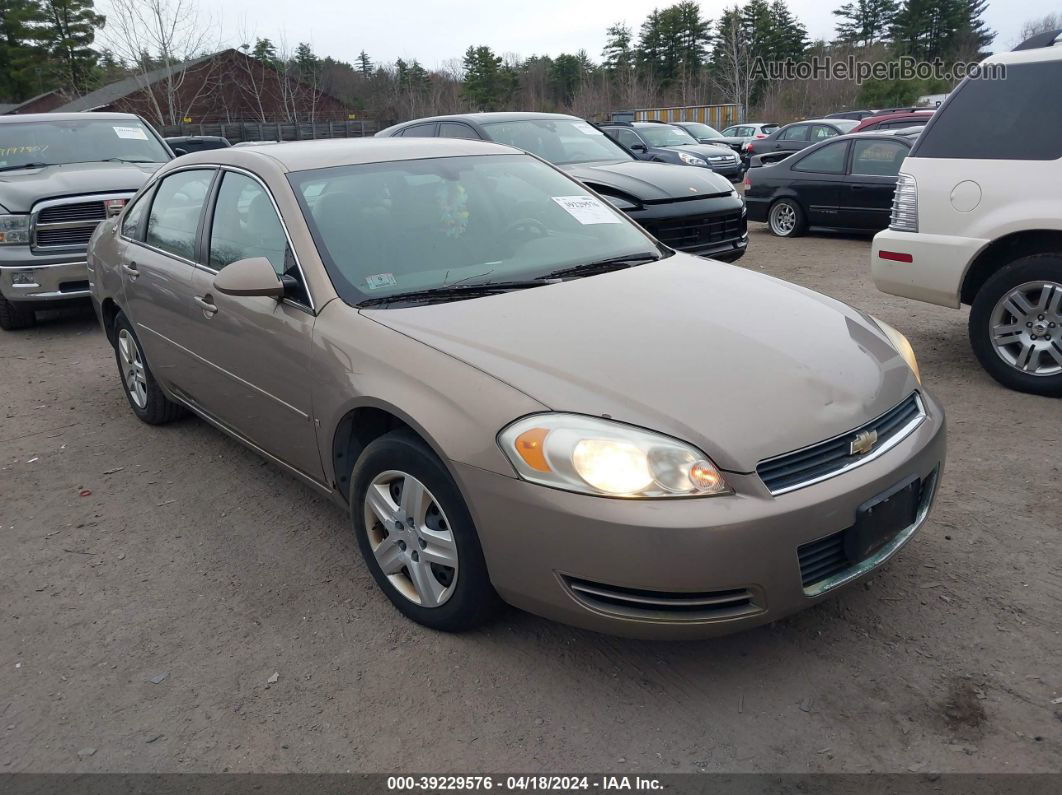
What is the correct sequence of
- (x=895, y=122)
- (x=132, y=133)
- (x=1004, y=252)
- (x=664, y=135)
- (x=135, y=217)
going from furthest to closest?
(x=664, y=135) < (x=895, y=122) < (x=132, y=133) < (x=1004, y=252) < (x=135, y=217)

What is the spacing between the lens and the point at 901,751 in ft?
7.77

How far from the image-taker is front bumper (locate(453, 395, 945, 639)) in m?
2.36

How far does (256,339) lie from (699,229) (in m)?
5.09

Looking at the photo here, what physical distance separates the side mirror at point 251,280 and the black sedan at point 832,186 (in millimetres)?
8882

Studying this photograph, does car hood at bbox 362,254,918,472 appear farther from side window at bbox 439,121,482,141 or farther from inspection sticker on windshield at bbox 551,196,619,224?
side window at bbox 439,121,482,141

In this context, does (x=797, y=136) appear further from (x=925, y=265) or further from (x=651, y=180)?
(x=925, y=265)

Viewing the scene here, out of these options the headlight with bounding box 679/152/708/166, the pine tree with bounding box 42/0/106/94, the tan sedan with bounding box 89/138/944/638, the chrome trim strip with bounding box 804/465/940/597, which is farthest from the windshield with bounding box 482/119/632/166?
the pine tree with bounding box 42/0/106/94

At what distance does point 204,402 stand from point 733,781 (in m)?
3.15

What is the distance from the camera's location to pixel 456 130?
8.91m

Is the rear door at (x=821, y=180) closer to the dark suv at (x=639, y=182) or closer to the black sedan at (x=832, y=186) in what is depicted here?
the black sedan at (x=832, y=186)

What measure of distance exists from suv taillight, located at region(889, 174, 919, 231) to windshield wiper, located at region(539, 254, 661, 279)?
2.41m

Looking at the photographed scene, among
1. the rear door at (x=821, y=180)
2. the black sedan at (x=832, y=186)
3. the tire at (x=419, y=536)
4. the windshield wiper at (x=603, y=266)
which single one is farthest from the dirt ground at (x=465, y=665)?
the rear door at (x=821, y=180)

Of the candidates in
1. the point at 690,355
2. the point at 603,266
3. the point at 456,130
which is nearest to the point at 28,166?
the point at 456,130

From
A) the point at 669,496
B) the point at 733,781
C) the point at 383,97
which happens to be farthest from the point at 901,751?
the point at 383,97
